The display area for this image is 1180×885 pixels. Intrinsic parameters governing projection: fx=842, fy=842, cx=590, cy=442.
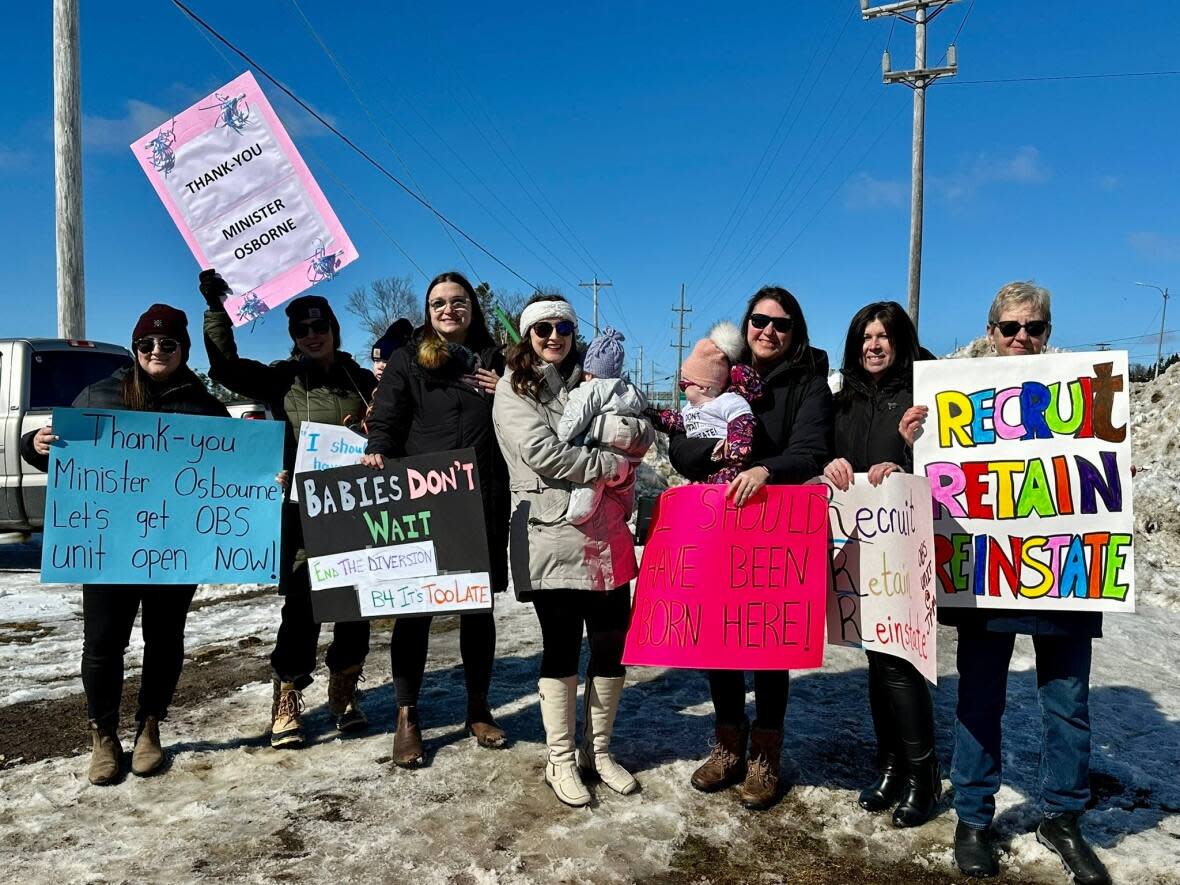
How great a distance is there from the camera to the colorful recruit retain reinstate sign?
117 inches

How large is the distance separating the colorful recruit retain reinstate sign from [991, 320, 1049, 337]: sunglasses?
4.2 inches

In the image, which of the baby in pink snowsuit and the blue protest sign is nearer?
the baby in pink snowsuit

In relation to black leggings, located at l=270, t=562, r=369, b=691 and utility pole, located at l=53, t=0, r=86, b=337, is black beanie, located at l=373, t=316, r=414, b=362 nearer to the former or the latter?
black leggings, located at l=270, t=562, r=369, b=691

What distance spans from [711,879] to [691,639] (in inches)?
33.2

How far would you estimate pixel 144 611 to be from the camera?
12.3 feet

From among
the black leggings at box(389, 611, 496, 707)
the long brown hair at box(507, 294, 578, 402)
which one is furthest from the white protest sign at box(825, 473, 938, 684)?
the black leggings at box(389, 611, 496, 707)

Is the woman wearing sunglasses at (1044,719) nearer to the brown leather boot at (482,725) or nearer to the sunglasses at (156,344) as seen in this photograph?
the brown leather boot at (482,725)

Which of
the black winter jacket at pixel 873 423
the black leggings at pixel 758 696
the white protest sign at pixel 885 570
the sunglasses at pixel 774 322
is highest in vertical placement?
the sunglasses at pixel 774 322

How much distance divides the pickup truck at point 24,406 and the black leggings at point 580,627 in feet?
18.3

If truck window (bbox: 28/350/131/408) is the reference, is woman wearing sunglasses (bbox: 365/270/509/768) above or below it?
below

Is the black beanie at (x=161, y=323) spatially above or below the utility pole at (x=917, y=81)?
below

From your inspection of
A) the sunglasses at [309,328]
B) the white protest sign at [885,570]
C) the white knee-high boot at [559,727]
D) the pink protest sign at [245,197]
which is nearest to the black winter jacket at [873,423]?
the white protest sign at [885,570]

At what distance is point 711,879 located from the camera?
9.50 feet

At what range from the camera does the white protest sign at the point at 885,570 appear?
3.04 m
